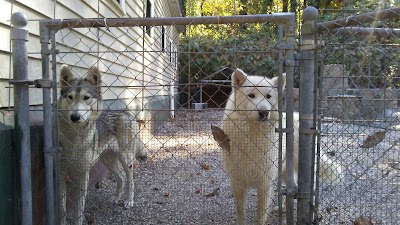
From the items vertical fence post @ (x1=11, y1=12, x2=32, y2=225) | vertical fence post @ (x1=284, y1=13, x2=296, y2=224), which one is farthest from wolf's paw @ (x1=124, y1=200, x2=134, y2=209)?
vertical fence post @ (x1=284, y1=13, x2=296, y2=224)

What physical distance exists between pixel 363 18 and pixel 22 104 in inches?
91.1

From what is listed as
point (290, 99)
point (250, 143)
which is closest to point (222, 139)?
point (250, 143)

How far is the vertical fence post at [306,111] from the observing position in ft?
8.39

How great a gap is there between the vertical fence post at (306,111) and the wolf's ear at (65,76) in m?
2.08

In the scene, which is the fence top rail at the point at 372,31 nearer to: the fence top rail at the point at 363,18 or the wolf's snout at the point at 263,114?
the fence top rail at the point at 363,18

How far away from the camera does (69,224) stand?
3455mm

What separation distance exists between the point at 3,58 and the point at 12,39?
38 centimetres

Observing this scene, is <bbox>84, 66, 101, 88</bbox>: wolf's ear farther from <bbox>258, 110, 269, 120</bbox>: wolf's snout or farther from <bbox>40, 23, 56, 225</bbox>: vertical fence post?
<bbox>258, 110, 269, 120</bbox>: wolf's snout

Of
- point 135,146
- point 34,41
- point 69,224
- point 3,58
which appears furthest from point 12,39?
point 135,146

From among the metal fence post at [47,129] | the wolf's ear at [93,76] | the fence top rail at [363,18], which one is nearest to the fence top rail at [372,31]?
the fence top rail at [363,18]

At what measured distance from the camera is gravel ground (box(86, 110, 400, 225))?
378cm

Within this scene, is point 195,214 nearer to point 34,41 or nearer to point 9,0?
point 34,41

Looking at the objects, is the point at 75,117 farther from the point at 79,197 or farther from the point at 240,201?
the point at 240,201

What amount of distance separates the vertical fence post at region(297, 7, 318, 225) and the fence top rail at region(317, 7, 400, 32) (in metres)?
0.10
